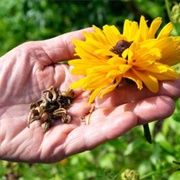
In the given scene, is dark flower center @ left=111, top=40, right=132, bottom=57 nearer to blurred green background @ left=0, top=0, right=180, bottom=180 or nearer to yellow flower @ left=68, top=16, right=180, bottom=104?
yellow flower @ left=68, top=16, right=180, bottom=104

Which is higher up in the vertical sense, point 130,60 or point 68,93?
point 130,60

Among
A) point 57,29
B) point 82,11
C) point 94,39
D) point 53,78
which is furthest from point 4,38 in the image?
point 94,39

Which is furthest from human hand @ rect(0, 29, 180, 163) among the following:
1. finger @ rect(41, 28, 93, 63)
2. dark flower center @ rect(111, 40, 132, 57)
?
dark flower center @ rect(111, 40, 132, 57)

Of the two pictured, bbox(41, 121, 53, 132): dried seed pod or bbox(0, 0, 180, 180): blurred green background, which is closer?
bbox(41, 121, 53, 132): dried seed pod

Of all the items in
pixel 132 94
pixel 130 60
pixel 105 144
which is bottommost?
pixel 105 144

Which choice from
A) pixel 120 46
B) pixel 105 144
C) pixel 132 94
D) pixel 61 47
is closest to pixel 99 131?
pixel 132 94

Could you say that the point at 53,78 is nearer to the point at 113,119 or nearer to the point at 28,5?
the point at 113,119

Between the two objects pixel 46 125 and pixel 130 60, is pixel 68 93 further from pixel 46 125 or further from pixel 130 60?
pixel 130 60

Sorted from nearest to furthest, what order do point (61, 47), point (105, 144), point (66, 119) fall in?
point (66, 119)
point (61, 47)
point (105, 144)
